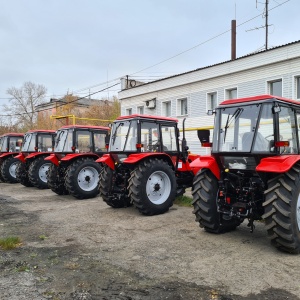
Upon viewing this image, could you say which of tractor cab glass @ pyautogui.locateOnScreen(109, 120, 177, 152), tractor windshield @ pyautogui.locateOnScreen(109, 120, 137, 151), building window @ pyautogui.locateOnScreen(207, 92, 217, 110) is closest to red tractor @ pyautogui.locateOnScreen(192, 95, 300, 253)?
tractor cab glass @ pyautogui.locateOnScreen(109, 120, 177, 152)

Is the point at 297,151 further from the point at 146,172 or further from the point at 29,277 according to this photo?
→ the point at 29,277

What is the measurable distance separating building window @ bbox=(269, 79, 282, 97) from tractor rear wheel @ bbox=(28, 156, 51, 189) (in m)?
9.81

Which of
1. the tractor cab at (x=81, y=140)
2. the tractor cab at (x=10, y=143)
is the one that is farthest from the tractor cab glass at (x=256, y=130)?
the tractor cab at (x=10, y=143)

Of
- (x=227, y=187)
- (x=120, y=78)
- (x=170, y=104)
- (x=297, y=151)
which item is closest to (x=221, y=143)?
(x=227, y=187)

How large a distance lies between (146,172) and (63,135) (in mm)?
5258

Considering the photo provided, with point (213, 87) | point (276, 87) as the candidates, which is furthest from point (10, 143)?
point (276, 87)

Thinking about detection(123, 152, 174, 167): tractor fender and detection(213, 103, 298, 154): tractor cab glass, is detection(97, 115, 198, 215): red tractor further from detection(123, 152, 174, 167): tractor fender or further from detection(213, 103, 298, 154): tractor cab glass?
detection(213, 103, 298, 154): tractor cab glass

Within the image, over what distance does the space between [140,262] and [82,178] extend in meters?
6.63

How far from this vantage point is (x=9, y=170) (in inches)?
663

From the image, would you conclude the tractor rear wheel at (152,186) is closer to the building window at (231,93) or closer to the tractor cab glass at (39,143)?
the tractor cab glass at (39,143)

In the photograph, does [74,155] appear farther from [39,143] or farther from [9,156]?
[9,156]

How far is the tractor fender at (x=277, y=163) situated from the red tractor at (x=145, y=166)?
3.40 meters

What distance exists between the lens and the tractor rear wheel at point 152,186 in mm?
8094

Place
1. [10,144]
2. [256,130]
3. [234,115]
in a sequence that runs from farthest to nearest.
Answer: [10,144] → [234,115] → [256,130]
